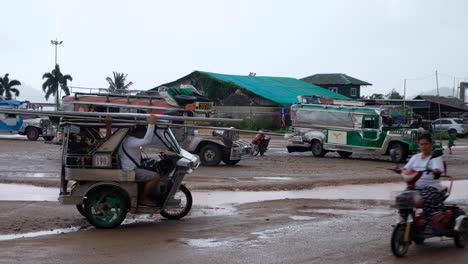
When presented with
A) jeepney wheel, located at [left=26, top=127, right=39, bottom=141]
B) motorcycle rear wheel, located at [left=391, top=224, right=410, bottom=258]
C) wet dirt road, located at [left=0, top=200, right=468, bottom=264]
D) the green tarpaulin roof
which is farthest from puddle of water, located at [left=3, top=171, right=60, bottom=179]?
the green tarpaulin roof

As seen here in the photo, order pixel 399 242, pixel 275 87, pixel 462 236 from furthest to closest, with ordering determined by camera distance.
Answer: pixel 275 87 < pixel 462 236 < pixel 399 242

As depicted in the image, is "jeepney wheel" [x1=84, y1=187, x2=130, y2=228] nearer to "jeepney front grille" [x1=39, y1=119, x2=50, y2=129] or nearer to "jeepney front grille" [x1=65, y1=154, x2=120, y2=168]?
"jeepney front grille" [x1=65, y1=154, x2=120, y2=168]

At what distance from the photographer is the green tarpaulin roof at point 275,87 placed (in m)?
57.9

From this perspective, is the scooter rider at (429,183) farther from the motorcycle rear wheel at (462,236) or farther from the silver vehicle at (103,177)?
the silver vehicle at (103,177)

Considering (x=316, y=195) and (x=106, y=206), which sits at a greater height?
(x=106, y=206)

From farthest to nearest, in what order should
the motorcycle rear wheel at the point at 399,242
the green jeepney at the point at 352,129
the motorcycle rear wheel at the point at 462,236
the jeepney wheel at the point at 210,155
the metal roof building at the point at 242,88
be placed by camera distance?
1. the metal roof building at the point at 242,88
2. the green jeepney at the point at 352,129
3. the jeepney wheel at the point at 210,155
4. the motorcycle rear wheel at the point at 462,236
5. the motorcycle rear wheel at the point at 399,242

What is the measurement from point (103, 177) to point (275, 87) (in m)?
54.2

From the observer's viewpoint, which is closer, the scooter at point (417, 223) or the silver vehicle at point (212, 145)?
the scooter at point (417, 223)

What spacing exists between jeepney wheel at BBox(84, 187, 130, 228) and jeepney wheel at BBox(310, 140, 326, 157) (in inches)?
743

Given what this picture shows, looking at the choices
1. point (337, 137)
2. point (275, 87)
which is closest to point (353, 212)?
point (337, 137)

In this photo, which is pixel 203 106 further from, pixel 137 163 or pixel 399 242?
pixel 399 242

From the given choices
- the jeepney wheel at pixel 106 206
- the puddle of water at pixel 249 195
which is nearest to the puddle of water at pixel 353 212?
the puddle of water at pixel 249 195

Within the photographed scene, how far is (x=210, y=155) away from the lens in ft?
74.8

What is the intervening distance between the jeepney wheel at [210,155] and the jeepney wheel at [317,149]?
7.06m
